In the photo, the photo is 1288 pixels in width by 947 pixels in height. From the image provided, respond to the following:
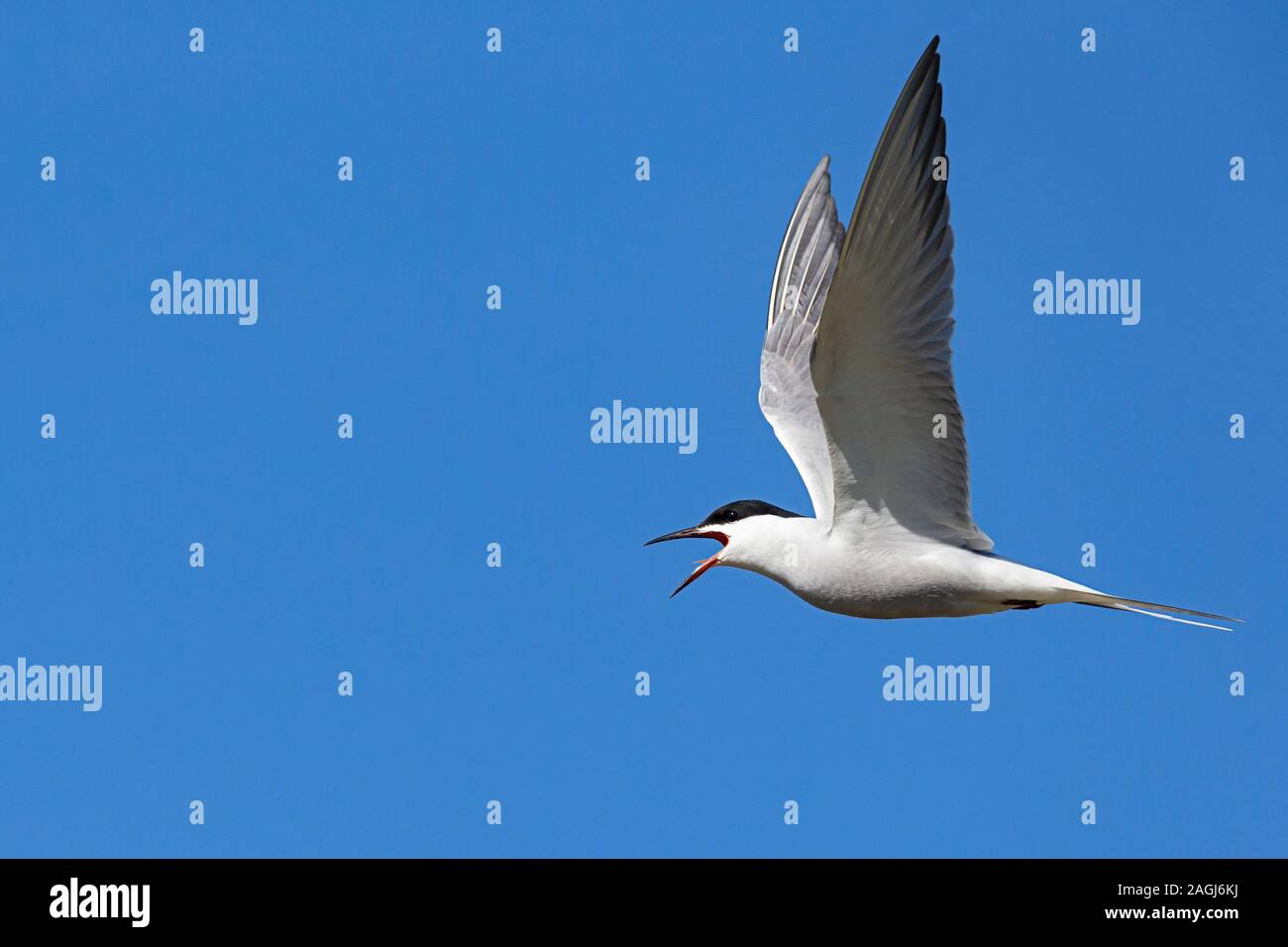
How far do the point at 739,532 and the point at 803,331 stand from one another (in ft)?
6.59

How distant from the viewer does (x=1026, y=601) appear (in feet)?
27.9

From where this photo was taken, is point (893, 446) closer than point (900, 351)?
No

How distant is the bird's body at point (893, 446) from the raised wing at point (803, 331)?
24 millimetres

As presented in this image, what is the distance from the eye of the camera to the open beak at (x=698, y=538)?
9.60m

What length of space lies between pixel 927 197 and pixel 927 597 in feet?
8.08

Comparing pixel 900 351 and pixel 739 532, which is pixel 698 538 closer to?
pixel 739 532

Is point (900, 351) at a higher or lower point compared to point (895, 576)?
higher

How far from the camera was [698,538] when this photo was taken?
388 inches

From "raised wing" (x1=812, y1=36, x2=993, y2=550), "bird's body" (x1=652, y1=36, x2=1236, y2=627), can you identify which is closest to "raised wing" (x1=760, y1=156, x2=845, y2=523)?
"bird's body" (x1=652, y1=36, x2=1236, y2=627)

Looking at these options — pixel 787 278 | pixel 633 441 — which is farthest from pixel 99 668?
pixel 787 278

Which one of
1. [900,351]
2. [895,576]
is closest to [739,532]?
[895,576]

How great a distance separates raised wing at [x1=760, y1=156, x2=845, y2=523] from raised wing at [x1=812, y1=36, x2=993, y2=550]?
74cm

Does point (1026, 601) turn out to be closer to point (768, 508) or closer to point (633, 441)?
point (768, 508)

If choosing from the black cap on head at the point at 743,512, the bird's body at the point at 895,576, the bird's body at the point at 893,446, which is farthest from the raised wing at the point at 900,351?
the black cap on head at the point at 743,512
